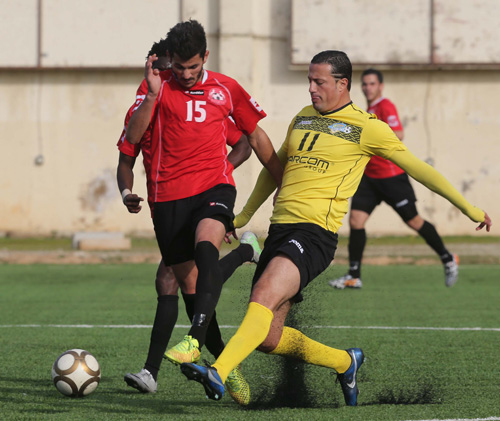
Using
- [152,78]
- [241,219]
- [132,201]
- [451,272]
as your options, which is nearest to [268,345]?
[241,219]

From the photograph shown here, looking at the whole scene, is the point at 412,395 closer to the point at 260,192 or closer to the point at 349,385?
the point at 349,385

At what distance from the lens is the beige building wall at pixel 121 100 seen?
18.5 meters

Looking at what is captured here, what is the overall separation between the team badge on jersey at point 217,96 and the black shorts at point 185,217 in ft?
1.69

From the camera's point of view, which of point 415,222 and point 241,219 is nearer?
point 241,219

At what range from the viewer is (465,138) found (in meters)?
18.7

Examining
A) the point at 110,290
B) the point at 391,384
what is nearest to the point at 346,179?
the point at 391,384

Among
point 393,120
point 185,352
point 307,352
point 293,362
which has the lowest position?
point 293,362

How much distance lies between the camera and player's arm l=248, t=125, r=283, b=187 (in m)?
5.74

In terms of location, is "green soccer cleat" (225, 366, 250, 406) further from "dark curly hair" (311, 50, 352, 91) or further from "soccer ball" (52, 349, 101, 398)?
"dark curly hair" (311, 50, 352, 91)

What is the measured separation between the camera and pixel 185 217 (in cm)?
566

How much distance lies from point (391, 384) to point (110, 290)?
5.97 metres

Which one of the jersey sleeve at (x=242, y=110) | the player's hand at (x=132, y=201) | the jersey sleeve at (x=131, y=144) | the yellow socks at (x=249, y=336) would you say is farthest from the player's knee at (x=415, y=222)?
the yellow socks at (x=249, y=336)

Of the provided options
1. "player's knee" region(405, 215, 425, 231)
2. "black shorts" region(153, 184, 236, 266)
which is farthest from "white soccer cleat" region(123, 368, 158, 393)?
"player's knee" region(405, 215, 425, 231)

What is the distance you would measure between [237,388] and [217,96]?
173 centimetres
